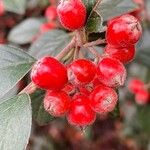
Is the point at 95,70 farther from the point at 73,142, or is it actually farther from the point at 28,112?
the point at 73,142

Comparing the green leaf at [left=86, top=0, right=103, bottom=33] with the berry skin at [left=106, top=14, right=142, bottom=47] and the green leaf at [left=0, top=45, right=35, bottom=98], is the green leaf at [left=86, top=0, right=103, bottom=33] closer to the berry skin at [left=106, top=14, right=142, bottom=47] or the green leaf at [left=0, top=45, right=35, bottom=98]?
the berry skin at [left=106, top=14, right=142, bottom=47]

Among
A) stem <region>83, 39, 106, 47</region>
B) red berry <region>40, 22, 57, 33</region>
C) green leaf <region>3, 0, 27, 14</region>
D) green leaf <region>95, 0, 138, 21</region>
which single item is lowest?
red berry <region>40, 22, 57, 33</region>

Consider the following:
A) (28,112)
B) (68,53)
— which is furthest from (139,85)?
(28,112)

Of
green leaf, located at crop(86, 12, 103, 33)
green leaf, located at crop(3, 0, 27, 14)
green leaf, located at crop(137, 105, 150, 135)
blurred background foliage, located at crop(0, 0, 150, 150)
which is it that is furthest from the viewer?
green leaf, located at crop(137, 105, 150, 135)

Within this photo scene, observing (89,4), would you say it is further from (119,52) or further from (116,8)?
(116,8)

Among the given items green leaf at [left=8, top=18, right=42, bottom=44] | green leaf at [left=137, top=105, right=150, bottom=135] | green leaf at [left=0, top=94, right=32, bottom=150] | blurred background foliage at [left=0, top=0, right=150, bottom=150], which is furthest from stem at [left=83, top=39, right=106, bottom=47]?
green leaf at [left=137, top=105, right=150, bottom=135]

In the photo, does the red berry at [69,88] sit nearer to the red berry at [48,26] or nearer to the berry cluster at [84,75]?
the berry cluster at [84,75]
